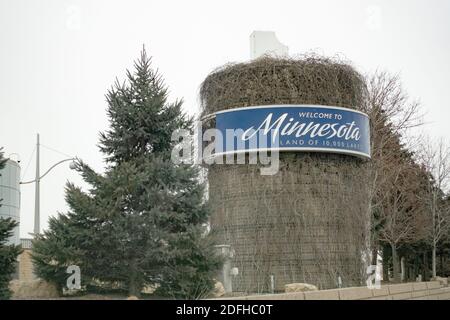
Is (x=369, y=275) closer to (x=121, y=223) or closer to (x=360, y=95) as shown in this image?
(x=360, y=95)

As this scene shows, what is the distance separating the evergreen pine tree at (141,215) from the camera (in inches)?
489

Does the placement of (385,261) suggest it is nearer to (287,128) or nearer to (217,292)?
(287,128)

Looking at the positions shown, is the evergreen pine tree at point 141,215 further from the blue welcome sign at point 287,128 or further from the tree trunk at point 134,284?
the blue welcome sign at point 287,128

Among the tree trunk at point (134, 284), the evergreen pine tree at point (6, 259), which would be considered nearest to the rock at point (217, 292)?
the tree trunk at point (134, 284)

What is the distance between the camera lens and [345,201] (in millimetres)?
21562

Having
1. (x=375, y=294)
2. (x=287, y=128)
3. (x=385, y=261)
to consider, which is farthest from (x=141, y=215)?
(x=385, y=261)

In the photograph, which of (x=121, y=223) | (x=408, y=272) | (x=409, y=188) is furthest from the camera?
(x=408, y=272)

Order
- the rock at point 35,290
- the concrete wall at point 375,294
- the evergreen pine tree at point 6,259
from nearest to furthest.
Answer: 1. the evergreen pine tree at point 6,259
2. the concrete wall at point 375,294
3. the rock at point 35,290

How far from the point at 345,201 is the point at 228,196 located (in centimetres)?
401

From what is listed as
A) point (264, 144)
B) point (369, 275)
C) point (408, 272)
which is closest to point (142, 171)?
point (264, 144)

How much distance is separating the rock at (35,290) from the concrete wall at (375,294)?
429 cm

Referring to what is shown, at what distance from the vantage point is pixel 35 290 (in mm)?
12805

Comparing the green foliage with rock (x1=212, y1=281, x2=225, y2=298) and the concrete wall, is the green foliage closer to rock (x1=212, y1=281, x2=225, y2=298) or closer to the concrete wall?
rock (x1=212, y1=281, x2=225, y2=298)

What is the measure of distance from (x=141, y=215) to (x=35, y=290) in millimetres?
2679
